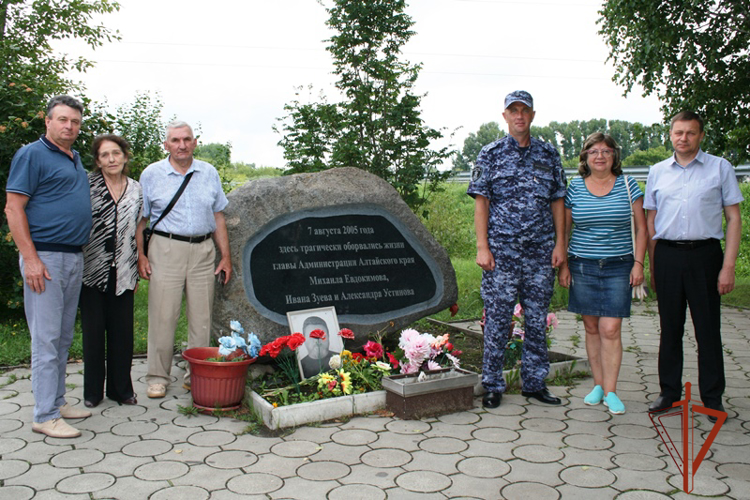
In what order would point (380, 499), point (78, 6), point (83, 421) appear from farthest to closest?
point (78, 6)
point (83, 421)
point (380, 499)

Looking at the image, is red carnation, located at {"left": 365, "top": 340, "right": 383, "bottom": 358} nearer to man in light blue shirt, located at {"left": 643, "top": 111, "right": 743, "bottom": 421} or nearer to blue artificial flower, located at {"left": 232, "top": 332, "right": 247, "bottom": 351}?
blue artificial flower, located at {"left": 232, "top": 332, "right": 247, "bottom": 351}

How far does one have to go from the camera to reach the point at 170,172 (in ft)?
13.3

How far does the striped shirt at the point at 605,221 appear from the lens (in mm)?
3787

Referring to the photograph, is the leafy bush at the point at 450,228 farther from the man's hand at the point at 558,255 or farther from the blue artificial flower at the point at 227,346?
the blue artificial flower at the point at 227,346

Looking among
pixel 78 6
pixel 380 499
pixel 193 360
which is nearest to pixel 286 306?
pixel 193 360

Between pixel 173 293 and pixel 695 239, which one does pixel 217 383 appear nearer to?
pixel 173 293

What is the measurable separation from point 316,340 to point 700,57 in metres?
6.55

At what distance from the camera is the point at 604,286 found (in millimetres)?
3836

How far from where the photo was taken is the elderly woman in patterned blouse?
12.7 ft

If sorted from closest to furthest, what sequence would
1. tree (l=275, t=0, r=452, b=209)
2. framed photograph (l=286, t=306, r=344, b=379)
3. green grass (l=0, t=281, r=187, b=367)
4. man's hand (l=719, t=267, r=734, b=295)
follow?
man's hand (l=719, t=267, r=734, b=295) → framed photograph (l=286, t=306, r=344, b=379) → green grass (l=0, t=281, r=187, b=367) → tree (l=275, t=0, r=452, b=209)

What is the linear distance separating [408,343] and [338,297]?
75 cm

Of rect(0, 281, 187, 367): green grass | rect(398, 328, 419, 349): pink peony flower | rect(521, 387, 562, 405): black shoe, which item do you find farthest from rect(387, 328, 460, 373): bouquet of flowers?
rect(0, 281, 187, 367): green grass

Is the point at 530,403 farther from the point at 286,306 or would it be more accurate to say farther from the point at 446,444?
the point at 286,306

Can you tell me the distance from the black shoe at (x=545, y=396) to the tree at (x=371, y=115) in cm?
350
